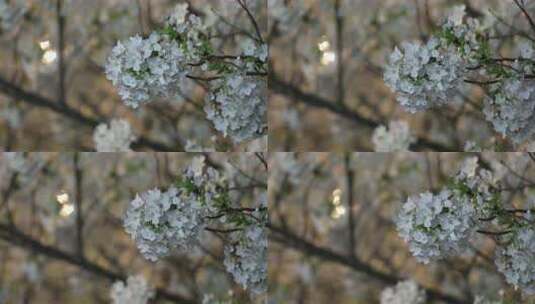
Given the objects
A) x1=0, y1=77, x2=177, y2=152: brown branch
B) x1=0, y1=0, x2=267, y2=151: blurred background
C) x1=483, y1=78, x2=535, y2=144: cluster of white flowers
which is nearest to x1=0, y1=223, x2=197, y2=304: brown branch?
x1=0, y1=0, x2=267, y2=151: blurred background

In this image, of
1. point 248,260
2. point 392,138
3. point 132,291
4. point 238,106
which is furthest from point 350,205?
point 132,291

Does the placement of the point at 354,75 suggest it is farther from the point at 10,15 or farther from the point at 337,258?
the point at 10,15

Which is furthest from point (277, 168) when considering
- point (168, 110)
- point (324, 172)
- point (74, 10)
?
point (74, 10)

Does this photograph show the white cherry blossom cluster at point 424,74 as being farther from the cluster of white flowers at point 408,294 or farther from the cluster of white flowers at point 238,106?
the cluster of white flowers at point 408,294

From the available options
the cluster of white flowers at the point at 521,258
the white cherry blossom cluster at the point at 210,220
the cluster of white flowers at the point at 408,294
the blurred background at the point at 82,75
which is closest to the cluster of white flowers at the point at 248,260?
the white cherry blossom cluster at the point at 210,220

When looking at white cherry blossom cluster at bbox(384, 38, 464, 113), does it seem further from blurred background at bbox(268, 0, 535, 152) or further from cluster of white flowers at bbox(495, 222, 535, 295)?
cluster of white flowers at bbox(495, 222, 535, 295)

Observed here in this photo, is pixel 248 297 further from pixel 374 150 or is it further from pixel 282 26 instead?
pixel 282 26
